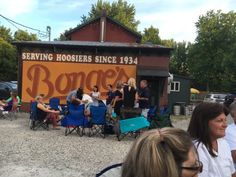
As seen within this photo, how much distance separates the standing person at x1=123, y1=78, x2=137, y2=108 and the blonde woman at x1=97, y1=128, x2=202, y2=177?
38.6 feet

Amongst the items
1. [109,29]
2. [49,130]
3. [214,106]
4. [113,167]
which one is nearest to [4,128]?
[49,130]

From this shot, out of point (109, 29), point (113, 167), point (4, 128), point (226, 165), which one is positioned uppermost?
point (109, 29)

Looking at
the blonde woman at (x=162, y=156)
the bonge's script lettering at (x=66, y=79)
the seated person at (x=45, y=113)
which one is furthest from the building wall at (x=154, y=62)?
the blonde woman at (x=162, y=156)

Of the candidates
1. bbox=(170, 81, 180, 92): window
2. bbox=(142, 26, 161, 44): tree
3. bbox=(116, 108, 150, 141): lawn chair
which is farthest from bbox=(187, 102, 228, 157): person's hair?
bbox=(142, 26, 161, 44): tree

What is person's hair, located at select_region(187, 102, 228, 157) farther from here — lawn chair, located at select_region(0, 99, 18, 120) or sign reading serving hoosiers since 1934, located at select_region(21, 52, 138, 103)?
sign reading serving hoosiers since 1934, located at select_region(21, 52, 138, 103)

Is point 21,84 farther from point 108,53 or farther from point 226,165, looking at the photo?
point 226,165

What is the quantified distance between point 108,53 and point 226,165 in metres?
21.0

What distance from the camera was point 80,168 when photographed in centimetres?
912

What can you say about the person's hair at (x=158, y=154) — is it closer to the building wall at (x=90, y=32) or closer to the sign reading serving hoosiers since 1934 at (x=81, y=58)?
the sign reading serving hoosiers since 1934 at (x=81, y=58)

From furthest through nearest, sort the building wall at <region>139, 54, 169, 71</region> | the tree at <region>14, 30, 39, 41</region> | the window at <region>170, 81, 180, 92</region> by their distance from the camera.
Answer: the tree at <region>14, 30, 39, 41</region>
the window at <region>170, 81, 180, 92</region>
the building wall at <region>139, 54, 169, 71</region>

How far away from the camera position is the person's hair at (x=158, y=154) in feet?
5.44

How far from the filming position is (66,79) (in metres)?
24.3

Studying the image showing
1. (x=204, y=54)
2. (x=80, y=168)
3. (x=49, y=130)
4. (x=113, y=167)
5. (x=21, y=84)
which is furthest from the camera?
(x=204, y=54)

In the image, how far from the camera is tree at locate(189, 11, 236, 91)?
60.6m
